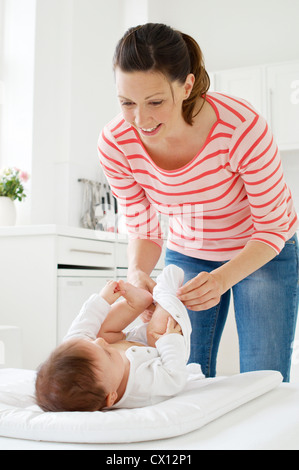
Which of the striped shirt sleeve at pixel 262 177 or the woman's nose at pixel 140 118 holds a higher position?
the woman's nose at pixel 140 118

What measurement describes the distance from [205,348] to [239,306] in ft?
0.58

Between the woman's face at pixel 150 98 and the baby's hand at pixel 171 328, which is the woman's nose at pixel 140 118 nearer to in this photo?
the woman's face at pixel 150 98

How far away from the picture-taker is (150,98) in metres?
1.20

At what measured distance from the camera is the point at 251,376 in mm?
1243

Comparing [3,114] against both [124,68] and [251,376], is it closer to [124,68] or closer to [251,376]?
[124,68]

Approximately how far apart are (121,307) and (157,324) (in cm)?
13

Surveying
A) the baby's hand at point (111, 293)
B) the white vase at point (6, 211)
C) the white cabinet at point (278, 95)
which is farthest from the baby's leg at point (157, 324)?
the white cabinet at point (278, 95)

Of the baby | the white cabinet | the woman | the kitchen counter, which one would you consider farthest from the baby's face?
the white cabinet

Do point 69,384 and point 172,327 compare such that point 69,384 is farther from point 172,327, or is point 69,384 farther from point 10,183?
point 10,183

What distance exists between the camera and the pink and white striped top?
135cm

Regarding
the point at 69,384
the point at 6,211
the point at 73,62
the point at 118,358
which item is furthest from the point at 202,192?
the point at 73,62

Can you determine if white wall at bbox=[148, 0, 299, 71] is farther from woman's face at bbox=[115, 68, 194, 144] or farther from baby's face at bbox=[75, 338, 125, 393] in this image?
baby's face at bbox=[75, 338, 125, 393]

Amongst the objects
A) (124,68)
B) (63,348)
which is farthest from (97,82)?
(63,348)

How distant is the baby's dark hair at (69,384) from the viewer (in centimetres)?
104
